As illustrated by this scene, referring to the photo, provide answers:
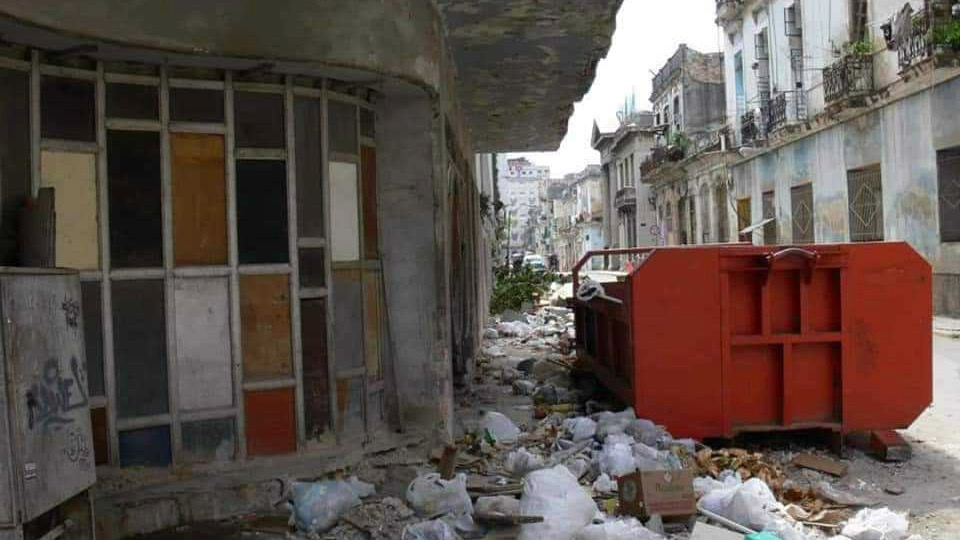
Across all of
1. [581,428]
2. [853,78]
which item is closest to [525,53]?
[581,428]

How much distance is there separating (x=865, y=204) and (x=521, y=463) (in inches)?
727

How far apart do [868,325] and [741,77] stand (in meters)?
26.5

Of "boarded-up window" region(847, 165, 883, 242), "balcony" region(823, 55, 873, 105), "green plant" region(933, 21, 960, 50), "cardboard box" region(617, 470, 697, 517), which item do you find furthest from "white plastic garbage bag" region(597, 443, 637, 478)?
"balcony" region(823, 55, 873, 105)

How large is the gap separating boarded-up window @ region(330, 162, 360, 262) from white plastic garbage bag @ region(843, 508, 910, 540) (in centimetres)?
348

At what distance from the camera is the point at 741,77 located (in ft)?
101

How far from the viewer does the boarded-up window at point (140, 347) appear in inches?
185

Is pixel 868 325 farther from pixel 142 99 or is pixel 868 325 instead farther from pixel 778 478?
pixel 142 99

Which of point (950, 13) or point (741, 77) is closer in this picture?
point (950, 13)

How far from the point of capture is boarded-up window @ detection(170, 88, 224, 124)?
488cm

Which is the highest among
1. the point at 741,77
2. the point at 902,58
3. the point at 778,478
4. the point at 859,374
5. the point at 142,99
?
the point at 741,77

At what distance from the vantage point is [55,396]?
3.51m

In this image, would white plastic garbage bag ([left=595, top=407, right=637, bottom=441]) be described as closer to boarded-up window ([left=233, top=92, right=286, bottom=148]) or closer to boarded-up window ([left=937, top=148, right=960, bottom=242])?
boarded-up window ([left=233, top=92, right=286, bottom=148])

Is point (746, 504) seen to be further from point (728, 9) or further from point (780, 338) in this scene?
point (728, 9)

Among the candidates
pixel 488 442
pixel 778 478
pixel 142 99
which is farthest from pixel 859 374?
pixel 142 99
